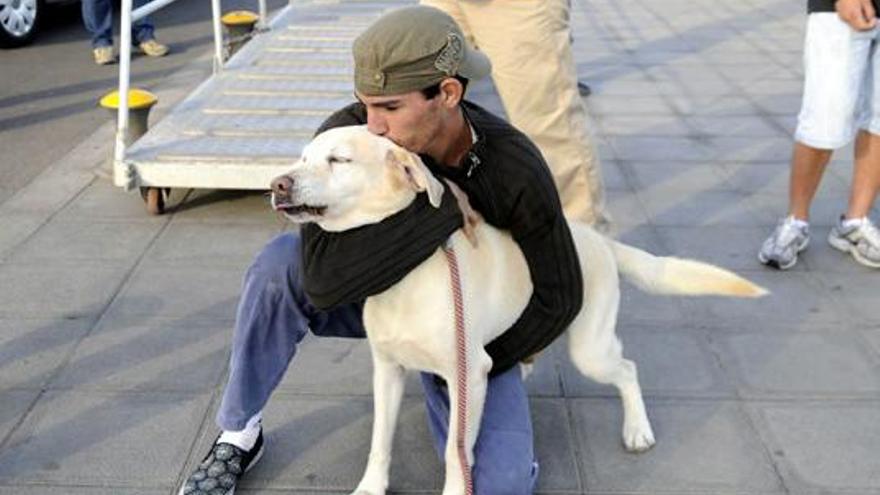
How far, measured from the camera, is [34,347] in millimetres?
3426

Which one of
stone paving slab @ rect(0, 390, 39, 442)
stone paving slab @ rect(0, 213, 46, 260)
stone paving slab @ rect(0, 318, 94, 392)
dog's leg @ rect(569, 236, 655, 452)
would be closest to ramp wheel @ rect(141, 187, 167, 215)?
stone paving slab @ rect(0, 213, 46, 260)

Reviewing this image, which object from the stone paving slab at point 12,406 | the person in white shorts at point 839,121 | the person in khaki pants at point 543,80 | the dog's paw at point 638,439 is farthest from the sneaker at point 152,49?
the dog's paw at point 638,439

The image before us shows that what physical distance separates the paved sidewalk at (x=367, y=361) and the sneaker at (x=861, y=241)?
0.19 feet

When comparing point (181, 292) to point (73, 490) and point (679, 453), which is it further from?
point (679, 453)

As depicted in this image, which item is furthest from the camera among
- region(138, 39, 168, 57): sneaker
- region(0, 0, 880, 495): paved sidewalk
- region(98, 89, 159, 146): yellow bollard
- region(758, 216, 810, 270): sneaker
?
region(138, 39, 168, 57): sneaker

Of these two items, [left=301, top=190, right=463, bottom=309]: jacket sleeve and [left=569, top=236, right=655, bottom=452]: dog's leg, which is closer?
[left=301, top=190, right=463, bottom=309]: jacket sleeve

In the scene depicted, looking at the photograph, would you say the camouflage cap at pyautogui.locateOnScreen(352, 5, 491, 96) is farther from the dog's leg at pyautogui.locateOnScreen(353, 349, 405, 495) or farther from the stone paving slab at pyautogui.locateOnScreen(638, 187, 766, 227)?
the stone paving slab at pyautogui.locateOnScreen(638, 187, 766, 227)

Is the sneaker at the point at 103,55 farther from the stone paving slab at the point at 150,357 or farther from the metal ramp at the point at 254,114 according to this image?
the stone paving slab at the point at 150,357

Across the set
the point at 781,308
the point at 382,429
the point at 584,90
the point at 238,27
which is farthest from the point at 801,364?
the point at 238,27

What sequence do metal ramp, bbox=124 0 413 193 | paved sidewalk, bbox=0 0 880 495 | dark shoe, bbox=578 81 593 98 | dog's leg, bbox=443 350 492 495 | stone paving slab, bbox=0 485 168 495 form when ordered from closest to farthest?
1. dog's leg, bbox=443 350 492 495
2. stone paving slab, bbox=0 485 168 495
3. paved sidewalk, bbox=0 0 880 495
4. metal ramp, bbox=124 0 413 193
5. dark shoe, bbox=578 81 593 98

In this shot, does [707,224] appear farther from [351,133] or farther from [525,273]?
[351,133]

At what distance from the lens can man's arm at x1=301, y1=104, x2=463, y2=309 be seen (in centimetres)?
218

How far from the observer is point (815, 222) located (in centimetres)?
460

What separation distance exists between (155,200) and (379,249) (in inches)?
111
